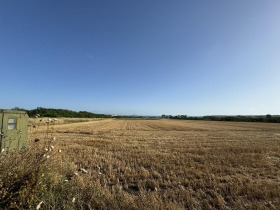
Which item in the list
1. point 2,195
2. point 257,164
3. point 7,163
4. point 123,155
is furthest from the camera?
point 123,155

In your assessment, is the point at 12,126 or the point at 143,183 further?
the point at 12,126

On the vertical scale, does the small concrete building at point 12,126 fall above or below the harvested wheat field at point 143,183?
above

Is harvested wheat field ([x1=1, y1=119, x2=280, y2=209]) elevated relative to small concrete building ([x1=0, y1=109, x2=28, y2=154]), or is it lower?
lower

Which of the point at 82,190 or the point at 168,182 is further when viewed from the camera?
the point at 168,182

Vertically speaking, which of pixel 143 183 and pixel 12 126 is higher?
pixel 12 126

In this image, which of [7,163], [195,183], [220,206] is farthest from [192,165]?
[7,163]

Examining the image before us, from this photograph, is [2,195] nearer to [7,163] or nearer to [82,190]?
[7,163]

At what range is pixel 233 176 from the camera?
787 cm

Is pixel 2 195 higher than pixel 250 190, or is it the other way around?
pixel 2 195

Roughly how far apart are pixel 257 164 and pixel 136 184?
20.4 feet

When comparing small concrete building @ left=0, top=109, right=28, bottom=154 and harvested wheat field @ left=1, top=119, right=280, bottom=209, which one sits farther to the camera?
small concrete building @ left=0, top=109, right=28, bottom=154

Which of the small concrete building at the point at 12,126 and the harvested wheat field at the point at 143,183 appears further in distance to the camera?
the small concrete building at the point at 12,126

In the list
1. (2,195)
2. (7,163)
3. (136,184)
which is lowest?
(136,184)

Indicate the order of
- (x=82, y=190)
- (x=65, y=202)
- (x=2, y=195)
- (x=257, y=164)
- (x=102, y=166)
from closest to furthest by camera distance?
(x=2, y=195) → (x=65, y=202) → (x=82, y=190) → (x=102, y=166) → (x=257, y=164)
